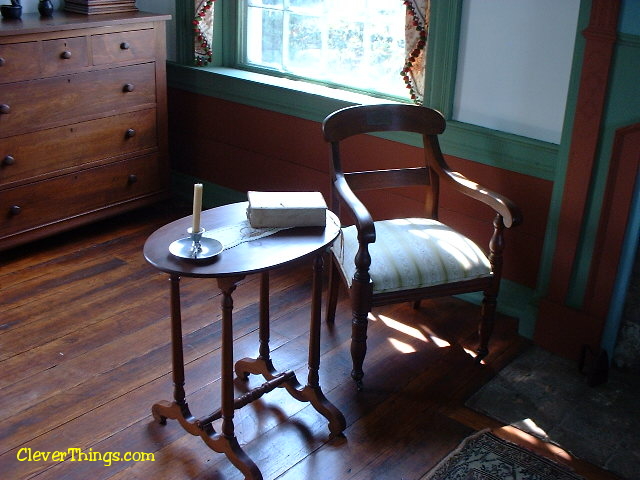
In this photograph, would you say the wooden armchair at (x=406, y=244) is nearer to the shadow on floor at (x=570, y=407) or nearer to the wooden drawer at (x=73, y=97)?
the shadow on floor at (x=570, y=407)

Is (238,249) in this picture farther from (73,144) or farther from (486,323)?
(73,144)

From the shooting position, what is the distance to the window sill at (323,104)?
10.2 ft

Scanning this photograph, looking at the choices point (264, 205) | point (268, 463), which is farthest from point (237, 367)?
point (264, 205)

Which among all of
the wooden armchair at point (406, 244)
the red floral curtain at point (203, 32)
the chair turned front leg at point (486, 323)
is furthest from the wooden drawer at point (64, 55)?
the chair turned front leg at point (486, 323)

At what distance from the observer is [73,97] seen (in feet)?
11.9

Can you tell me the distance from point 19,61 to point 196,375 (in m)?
1.57

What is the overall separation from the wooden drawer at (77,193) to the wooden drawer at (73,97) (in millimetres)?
271

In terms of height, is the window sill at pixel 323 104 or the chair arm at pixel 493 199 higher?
the window sill at pixel 323 104

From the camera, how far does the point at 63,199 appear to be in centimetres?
→ 375

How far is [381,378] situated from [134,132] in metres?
1.86

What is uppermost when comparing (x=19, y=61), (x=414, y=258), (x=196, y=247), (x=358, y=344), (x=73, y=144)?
(x=19, y=61)

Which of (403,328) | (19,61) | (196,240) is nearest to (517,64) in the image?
(403,328)

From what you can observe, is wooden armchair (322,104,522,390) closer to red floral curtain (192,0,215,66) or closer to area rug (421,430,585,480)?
area rug (421,430,585,480)

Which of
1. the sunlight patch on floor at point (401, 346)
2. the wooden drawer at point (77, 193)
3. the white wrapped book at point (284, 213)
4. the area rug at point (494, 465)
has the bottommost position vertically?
the area rug at point (494, 465)
